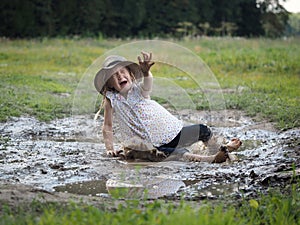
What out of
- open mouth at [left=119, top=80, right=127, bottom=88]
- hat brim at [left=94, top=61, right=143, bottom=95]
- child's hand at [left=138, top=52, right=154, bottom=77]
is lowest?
open mouth at [left=119, top=80, right=127, bottom=88]

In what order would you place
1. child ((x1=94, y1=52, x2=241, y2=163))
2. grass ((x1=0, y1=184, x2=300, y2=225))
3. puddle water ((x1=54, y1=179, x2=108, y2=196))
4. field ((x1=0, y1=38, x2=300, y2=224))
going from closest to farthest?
grass ((x1=0, y1=184, x2=300, y2=225)), field ((x1=0, y1=38, x2=300, y2=224)), puddle water ((x1=54, y1=179, x2=108, y2=196)), child ((x1=94, y1=52, x2=241, y2=163))

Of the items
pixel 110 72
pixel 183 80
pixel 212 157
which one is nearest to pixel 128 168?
pixel 212 157

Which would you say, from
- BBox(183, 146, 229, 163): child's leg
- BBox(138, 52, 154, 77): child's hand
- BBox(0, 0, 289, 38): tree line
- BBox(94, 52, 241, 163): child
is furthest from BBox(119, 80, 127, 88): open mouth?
BBox(0, 0, 289, 38): tree line

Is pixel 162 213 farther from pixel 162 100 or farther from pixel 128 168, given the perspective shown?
pixel 162 100

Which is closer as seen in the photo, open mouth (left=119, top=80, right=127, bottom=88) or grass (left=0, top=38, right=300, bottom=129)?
open mouth (left=119, top=80, right=127, bottom=88)

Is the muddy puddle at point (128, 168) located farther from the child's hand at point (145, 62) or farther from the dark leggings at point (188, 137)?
the child's hand at point (145, 62)

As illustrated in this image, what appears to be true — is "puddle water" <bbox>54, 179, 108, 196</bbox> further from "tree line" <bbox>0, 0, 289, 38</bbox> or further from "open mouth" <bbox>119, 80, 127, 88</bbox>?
"tree line" <bbox>0, 0, 289, 38</bbox>

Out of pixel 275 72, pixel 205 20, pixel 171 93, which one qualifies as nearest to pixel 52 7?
pixel 205 20

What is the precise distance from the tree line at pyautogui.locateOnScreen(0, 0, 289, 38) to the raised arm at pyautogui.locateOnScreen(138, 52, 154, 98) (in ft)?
71.2

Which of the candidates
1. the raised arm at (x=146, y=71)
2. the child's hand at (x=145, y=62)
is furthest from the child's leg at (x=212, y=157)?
the child's hand at (x=145, y=62)

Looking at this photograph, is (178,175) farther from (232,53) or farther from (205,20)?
(205,20)

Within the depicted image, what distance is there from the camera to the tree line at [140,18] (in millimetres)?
27516

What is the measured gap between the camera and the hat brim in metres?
6.09

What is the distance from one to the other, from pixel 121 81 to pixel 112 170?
1205 mm
